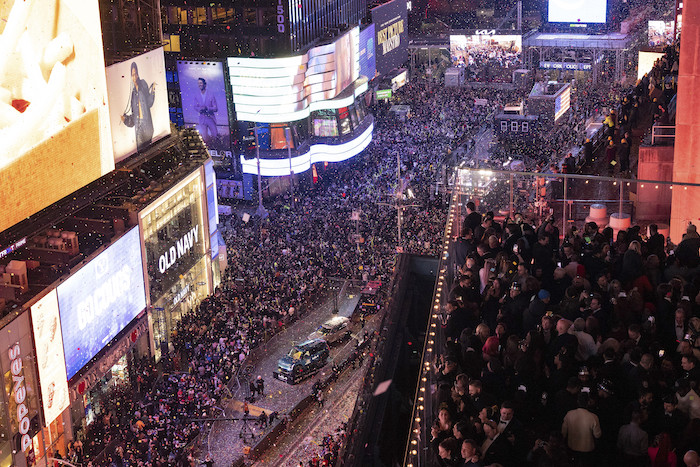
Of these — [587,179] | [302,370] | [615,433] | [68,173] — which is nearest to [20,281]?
[68,173]

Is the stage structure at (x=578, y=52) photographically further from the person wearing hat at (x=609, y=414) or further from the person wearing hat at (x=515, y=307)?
the person wearing hat at (x=609, y=414)

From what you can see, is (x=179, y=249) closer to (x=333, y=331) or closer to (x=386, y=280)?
(x=333, y=331)

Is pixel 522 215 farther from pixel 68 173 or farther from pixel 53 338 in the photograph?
pixel 68 173

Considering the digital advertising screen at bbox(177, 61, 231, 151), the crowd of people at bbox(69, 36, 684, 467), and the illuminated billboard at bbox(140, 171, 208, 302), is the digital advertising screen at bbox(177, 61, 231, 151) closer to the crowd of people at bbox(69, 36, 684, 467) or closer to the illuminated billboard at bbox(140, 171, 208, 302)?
the crowd of people at bbox(69, 36, 684, 467)

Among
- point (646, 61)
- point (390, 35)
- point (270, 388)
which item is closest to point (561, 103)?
point (646, 61)

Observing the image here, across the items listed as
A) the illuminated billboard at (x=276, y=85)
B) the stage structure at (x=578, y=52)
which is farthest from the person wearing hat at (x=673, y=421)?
the stage structure at (x=578, y=52)

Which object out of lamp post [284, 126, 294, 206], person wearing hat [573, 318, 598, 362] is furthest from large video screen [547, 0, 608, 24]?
person wearing hat [573, 318, 598, 362]
